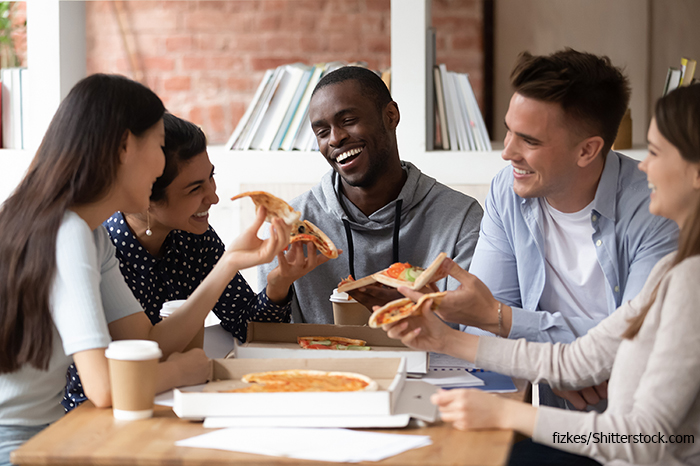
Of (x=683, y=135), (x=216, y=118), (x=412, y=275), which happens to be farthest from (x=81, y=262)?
(x=216, y=118)

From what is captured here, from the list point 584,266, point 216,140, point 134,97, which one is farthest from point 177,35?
point 584,266

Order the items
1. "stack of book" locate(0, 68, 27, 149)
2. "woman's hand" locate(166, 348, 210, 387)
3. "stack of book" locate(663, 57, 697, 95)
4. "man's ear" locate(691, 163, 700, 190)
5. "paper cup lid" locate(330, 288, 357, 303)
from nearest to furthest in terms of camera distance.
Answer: "man's ear" locate(691, 163, 700, 190) < "woman's hand" locate(166, 348, 210, 387) < "paper cup lid" locate(330, 288, 357, 303) < "stack of book" locate(663, 57, 697, 95) < "stack of book" locate(0, 68, 27, 149)

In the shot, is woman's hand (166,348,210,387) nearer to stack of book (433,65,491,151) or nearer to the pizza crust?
the pizza crust

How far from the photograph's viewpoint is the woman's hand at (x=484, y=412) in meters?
1.22

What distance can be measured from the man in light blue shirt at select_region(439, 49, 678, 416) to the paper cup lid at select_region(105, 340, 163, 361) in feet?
2.59

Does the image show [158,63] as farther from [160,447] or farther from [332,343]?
[160,447]

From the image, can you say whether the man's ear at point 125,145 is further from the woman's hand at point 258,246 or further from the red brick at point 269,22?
the red brick at point 269,22

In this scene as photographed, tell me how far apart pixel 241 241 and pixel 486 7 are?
2.65 meters

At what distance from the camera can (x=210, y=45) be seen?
153 inches

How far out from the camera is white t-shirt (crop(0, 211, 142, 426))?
1.34 metres

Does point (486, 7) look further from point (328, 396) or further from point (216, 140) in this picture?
point (328, 396)

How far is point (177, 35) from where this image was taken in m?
3.89

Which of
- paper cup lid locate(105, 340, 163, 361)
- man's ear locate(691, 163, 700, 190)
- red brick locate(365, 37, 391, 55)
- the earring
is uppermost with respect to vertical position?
red brick locate(365, 37, 391, 55)

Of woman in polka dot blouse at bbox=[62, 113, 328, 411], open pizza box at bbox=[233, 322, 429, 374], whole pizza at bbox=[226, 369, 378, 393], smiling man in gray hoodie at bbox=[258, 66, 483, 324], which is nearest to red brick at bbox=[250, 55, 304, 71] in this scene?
smiling man in gray hoodie at bbox=[258, 66, 483, 324]
